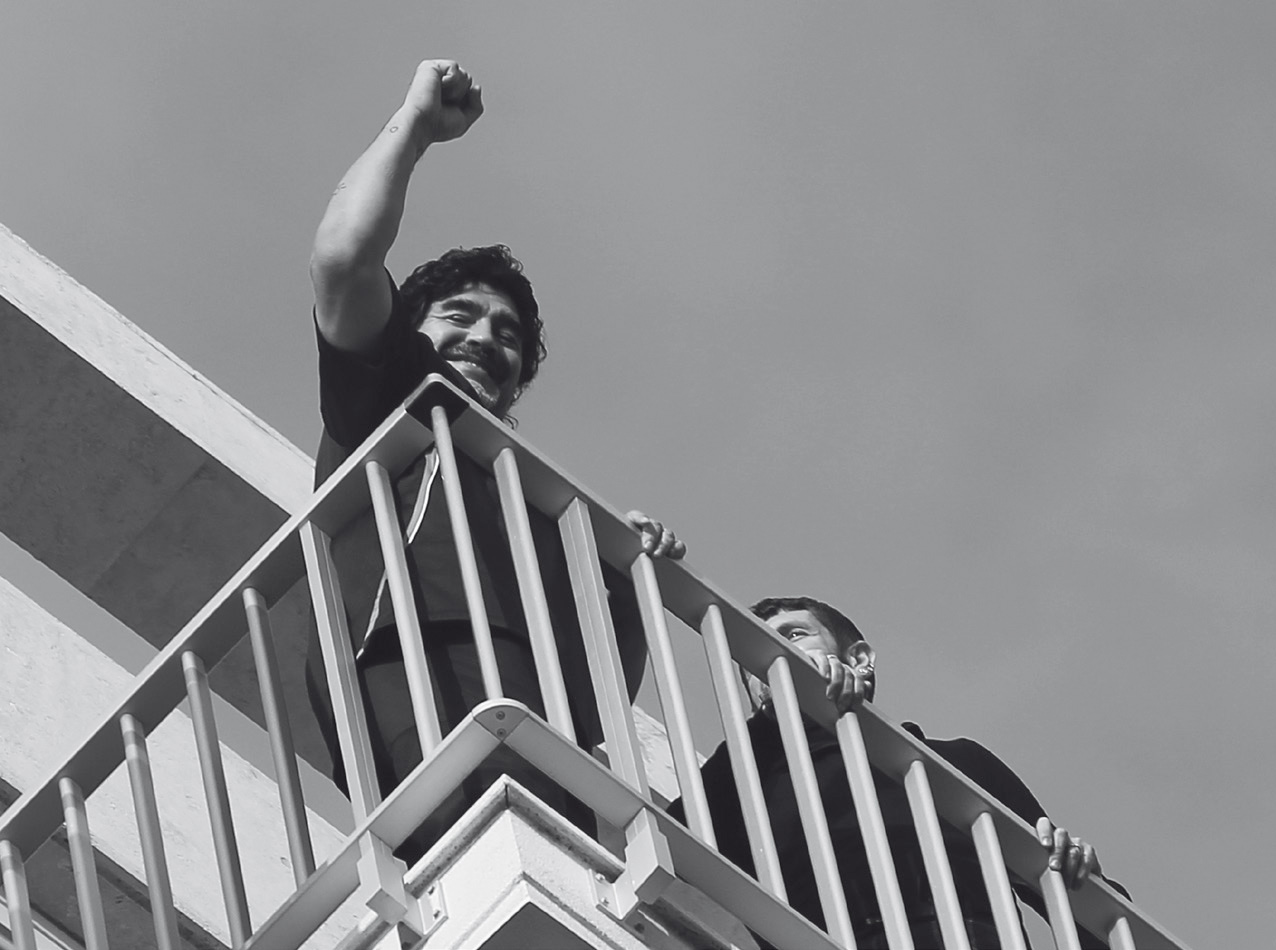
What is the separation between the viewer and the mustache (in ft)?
21.3

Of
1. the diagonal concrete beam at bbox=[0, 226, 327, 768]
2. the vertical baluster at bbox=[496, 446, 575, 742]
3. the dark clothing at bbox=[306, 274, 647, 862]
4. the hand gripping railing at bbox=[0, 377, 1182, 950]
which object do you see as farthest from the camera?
the diagonal concrete beam at bbox=[0, 226, 327, 768]

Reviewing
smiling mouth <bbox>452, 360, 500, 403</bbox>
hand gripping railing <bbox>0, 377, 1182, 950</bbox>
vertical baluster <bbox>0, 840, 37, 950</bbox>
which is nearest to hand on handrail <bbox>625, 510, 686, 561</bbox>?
hand gripping railing <bbox>0, 377, 1182, 950</bbox>

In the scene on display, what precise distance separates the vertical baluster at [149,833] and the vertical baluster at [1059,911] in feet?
5.91

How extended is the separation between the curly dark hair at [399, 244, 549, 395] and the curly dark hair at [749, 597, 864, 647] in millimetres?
825

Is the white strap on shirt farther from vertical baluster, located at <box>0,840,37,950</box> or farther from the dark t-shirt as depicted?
vertical baluster, located at <box>0,840,37,950</box>

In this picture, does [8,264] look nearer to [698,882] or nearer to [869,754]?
[869,754]

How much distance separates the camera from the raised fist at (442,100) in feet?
20.0

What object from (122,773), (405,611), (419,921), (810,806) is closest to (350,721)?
(405,611)

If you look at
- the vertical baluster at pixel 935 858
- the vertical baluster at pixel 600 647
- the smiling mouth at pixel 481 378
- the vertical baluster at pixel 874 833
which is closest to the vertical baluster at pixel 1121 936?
the vertical baluster at pixel 935 858

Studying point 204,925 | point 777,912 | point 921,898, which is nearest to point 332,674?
point 777,912

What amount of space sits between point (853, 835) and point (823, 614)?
2.48 feet

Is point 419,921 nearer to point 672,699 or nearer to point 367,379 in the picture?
point 672,699

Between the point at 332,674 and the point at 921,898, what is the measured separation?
1.67m

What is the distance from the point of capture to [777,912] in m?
5.31
